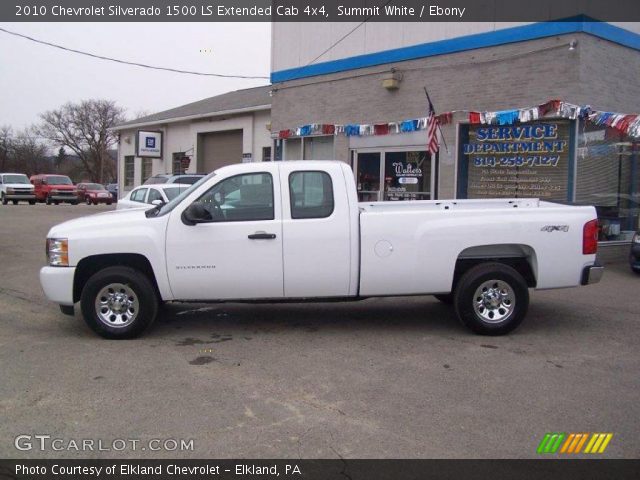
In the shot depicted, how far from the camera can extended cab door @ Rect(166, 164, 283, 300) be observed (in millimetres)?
6648

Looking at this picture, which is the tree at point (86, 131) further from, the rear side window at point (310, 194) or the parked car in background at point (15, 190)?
the rear side window at point (310, 194)

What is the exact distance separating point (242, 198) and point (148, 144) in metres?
27.5

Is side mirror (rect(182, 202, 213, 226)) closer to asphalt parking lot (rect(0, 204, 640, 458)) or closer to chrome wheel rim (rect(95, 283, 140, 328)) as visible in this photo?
chrome wheel rim (rect(95, 283, 140, 328))

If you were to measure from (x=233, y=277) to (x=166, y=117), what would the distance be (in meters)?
28.1

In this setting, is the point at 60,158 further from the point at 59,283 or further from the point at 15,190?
the point at 59,283

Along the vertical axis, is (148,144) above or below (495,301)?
above

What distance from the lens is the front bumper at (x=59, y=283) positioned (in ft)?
21.9

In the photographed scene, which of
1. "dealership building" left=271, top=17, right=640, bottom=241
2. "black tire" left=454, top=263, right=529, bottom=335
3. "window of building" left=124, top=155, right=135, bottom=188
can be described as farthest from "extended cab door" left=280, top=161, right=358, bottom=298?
"window of building" left=124, top=155, right=135, bottom=188

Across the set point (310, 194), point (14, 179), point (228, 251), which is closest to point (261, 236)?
point (228, 251)

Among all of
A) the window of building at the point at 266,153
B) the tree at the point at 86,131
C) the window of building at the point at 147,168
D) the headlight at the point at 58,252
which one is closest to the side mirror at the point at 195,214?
the headlight at the point at 58,252

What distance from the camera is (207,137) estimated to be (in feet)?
99.2


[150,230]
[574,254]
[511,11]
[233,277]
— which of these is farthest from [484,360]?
[511,11]

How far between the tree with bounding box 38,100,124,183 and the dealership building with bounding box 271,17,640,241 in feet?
217
